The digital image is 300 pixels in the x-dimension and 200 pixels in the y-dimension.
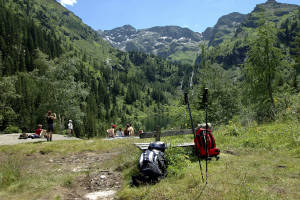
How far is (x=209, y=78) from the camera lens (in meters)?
25.9

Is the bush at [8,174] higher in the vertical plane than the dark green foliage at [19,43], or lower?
lower

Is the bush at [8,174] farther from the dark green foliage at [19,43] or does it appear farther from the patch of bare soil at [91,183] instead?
the dark green foliage at [19,43]

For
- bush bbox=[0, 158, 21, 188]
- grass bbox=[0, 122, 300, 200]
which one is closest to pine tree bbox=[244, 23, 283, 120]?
grass bbox=[0, 122, 300, 200]

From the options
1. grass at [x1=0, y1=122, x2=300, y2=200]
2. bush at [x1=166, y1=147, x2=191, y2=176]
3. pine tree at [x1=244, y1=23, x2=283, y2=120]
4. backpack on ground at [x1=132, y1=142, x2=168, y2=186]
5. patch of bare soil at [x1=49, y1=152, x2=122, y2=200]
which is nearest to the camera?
grass at [x1=0, y1=122, x2=300, y2=200]

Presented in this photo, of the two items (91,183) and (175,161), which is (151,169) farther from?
(91,183)

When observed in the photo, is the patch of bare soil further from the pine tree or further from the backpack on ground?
the pine tree

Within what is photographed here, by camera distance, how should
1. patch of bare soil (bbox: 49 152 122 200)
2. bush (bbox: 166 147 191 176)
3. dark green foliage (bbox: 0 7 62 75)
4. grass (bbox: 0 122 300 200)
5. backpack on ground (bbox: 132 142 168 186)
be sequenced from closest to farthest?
1. grass (bbox: 0 122 300 200)
2. backpack on ground (bbox: 132 142 168 186)
3. patch of bare soil (bbox: 49 152 122 200)
4. bush (bbox: 166 147 191 176)
5. dark green foliage (bbox: 0 7 62 75)

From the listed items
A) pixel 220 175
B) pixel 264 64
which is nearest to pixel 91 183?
pixel 220 175

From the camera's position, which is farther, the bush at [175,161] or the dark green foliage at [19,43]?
the dark green foliage at [19,43]

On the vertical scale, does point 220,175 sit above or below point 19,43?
below

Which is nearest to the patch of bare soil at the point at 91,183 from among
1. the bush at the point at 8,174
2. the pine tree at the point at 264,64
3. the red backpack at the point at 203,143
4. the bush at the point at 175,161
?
the bush at the point at 175,161

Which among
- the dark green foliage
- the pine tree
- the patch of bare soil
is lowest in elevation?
the patch of bare soil

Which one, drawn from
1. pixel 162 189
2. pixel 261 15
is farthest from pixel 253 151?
pixel 261 15

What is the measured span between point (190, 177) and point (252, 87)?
16.4 metres
